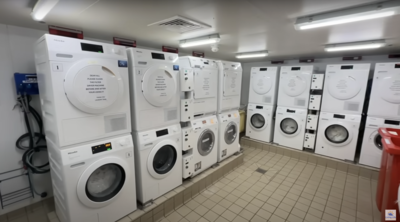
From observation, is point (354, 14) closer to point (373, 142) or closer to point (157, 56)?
point (157, 56)

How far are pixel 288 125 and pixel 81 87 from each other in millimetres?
4590

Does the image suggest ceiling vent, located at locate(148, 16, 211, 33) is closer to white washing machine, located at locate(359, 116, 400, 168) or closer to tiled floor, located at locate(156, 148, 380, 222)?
tiled floor, located at locate(156, 148, 380, 222)

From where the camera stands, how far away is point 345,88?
3.71m

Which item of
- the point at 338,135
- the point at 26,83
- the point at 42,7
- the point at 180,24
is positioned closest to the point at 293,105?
the point at 338,135

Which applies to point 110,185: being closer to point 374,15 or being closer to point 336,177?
point 374,15

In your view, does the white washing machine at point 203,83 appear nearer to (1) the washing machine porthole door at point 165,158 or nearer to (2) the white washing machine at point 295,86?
(1) the washing machine porthole door at point 165,158

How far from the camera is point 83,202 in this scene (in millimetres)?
1830

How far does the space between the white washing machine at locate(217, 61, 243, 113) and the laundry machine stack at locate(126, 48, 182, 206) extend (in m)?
1.12

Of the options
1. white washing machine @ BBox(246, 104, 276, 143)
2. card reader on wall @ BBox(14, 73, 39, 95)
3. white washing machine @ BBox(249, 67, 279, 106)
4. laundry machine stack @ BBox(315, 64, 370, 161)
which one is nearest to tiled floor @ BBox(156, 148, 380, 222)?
laundry machine stack @ BBox(315, 64, 370, 161)

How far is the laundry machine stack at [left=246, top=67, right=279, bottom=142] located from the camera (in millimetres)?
4656

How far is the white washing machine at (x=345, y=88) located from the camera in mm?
3574

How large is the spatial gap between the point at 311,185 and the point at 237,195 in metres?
1.50

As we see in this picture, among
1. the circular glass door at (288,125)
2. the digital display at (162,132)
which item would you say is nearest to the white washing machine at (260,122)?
the circular glass door at (288,125)

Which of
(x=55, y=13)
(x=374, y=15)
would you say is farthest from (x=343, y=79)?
(x=55, y=13)
